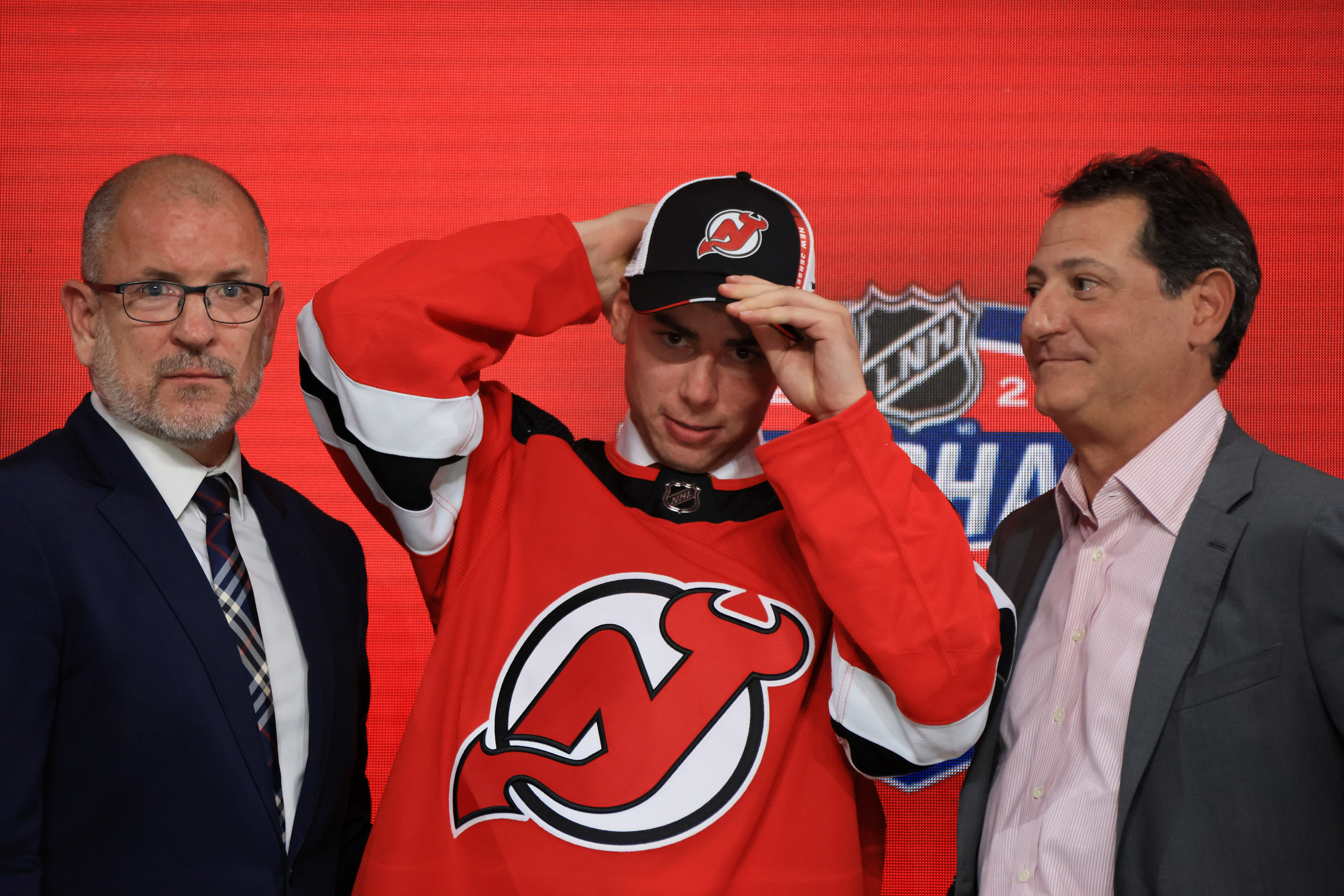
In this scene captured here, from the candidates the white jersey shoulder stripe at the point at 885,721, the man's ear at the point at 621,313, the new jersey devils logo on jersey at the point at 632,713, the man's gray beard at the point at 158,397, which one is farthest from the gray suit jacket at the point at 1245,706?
the man's gray beard at the point at 158,397

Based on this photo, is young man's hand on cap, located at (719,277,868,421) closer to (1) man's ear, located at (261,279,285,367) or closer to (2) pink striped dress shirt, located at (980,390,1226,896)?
(2) pink striped dress shirt, located at (980,390,1226,896)

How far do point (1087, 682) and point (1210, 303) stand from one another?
508 mm

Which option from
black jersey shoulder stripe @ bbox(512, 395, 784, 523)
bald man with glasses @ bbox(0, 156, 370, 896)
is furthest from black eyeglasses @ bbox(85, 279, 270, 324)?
black jersey shoulder stripe @ bbox(512, 395, 784, 523)

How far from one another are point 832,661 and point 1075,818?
0.34 metres

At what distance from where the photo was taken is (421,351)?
116 cm

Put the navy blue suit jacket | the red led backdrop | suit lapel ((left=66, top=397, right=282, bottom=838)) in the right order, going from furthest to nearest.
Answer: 1. the red led backdrop
2. suit lapel ((left=66, top=397, right=282, bottom=838))
3. the navy blue suit jacket

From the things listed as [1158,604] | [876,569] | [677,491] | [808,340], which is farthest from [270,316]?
[1158,604]

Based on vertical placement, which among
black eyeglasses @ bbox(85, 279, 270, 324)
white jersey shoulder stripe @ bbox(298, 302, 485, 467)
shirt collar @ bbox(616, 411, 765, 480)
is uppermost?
black eyeglasses @ bbox(85, 279, 270, 324)

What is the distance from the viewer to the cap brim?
1.23m

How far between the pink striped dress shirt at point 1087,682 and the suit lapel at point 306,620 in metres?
0.83

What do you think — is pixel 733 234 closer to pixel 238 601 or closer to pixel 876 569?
pixel 876 569

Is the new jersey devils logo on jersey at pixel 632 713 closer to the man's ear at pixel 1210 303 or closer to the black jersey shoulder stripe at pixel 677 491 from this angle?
the black jersey shoulder stripe at pixel 677 491

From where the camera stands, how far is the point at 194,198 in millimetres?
1317

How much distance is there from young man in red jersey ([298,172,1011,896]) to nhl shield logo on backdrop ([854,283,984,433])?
90cm
